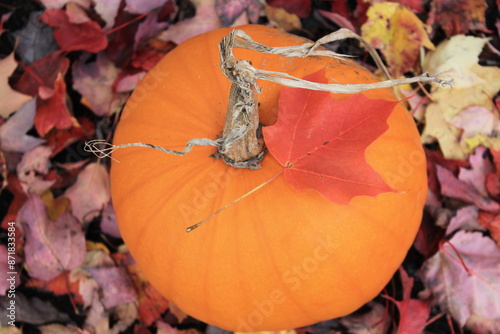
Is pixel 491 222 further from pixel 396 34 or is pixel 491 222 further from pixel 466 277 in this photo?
pixel 396 34

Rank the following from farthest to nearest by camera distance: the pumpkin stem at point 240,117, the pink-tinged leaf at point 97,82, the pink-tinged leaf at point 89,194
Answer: the pink-tinged leaf at point 97,82
the pink-tinged leaf at point 89,194
the pumpkin stem at point 240,117

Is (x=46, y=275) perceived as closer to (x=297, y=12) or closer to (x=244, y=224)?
(x=244, y=224)

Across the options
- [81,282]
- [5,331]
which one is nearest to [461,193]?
[81,282]

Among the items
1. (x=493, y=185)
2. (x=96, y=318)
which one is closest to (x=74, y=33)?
(x=96, y=318)

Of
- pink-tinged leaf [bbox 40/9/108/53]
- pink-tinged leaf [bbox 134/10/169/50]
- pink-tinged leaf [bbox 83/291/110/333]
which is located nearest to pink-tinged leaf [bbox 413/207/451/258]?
pink-tinged leaf [bbox 83/291/110/333]

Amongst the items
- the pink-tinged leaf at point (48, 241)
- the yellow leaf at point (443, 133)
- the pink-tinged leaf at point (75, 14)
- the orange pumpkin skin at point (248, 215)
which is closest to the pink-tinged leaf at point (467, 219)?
the yellow leaf at point (443, 133)

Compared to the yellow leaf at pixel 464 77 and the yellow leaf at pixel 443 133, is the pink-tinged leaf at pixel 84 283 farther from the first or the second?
the yellow leaf at pixel 464 77
